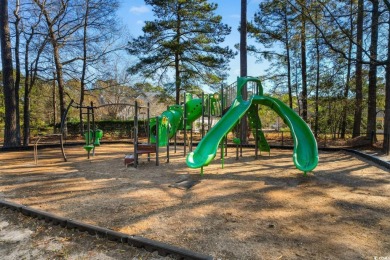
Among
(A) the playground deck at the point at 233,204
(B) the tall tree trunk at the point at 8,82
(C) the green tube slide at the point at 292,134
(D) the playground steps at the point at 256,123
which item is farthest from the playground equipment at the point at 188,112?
(B) the tall tree trunk at the point at 8,82

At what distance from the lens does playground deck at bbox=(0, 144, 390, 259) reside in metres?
2.96

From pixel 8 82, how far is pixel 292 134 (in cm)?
1254

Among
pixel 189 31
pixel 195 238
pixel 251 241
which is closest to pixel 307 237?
pixel 251 241

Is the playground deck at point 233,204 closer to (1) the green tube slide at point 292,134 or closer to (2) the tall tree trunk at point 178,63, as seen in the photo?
(1) the green tube slide at point 292,134

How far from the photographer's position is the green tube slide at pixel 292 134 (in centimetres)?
614

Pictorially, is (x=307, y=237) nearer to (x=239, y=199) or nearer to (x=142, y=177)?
(x=239, y=199)

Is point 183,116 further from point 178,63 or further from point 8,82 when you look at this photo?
point 178,63

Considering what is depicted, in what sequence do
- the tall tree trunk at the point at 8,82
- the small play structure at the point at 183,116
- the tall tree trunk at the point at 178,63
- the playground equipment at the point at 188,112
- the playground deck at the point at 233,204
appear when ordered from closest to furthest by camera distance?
the playground deck at the point at 233,204
the small play structure at the point at 183,116
the playground equipment at the point at 188,112
the tall tree trunk at the point at 8,82
the tall tree trunk at the point at 178,63

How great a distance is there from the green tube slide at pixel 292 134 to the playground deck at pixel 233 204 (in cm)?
40

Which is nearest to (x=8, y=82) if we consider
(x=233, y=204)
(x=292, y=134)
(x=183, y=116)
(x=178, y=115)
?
(x=178, y=115)

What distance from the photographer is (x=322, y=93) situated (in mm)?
14672

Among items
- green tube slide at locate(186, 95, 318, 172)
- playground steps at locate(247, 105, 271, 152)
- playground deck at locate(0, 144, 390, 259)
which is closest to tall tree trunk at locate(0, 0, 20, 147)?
playground deck at locate(0, 144, 390, 259)

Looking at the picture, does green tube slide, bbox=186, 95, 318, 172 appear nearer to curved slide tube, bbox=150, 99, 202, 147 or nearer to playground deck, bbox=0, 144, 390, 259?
playground deck, bbox=0, 144, 390, 259

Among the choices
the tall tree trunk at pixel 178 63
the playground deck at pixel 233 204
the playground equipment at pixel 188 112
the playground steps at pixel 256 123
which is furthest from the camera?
the tall tree trunk at pixel 178 63
